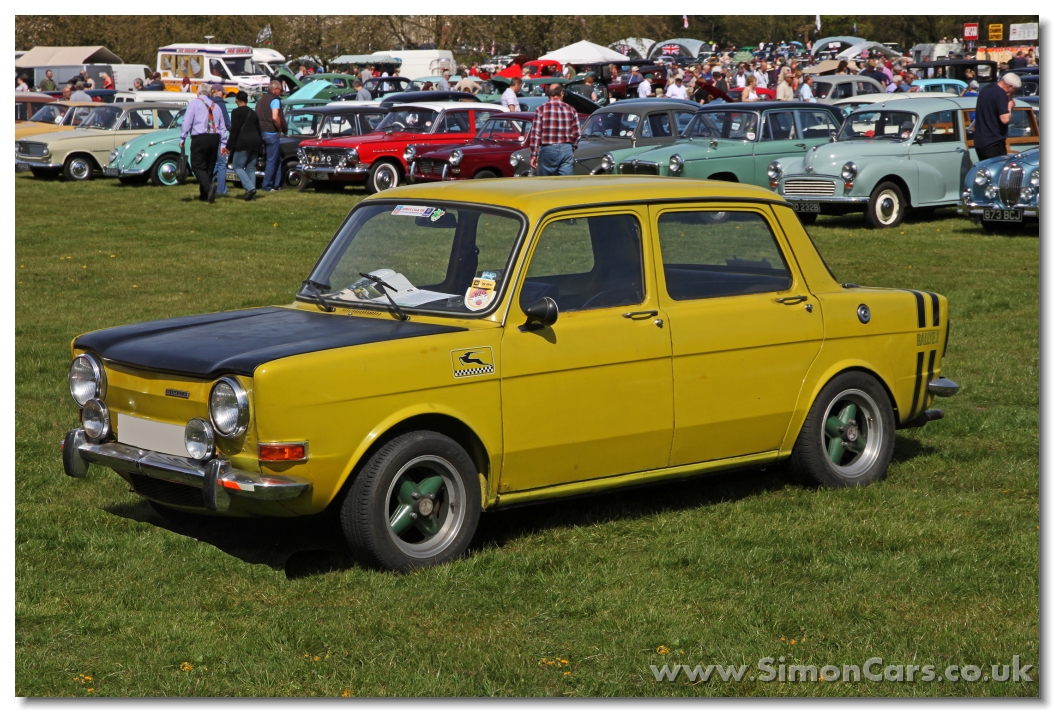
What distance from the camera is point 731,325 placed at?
6.27 meters

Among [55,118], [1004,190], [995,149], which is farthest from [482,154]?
[55,118]

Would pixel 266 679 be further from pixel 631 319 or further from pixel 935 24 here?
pixel 935 24

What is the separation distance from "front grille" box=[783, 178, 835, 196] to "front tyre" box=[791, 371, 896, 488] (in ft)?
37.6

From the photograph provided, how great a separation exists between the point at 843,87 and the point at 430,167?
1438 cm

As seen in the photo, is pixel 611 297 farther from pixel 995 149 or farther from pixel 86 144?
pixel 86 144

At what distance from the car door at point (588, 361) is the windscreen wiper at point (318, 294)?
106 cm

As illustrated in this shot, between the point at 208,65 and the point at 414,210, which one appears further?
the point at 208,65

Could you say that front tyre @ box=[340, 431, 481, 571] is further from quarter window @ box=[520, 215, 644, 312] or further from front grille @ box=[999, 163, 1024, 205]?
front grille @ box=[999, 163, 1024, 205]

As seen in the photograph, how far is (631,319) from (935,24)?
5857 centimetres

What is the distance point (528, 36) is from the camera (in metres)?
59.1

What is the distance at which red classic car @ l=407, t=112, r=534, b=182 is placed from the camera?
69.2 feet

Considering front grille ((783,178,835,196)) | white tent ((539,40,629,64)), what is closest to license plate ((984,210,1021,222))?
front grille ((783,178,835,196))

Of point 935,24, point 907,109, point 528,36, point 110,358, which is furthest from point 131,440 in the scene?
point 935,24

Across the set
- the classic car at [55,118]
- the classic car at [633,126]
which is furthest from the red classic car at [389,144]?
the classic car at [55,118]
